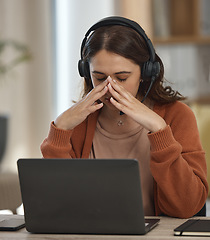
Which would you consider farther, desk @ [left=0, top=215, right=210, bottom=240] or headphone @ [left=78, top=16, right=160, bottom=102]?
headphone @ [left=78, top=16, right=160, bottom=102]

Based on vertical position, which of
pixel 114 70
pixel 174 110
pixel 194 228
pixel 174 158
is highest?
pixel 114 70

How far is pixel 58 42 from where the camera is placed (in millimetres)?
4125

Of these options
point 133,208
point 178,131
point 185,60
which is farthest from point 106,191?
point 185,60

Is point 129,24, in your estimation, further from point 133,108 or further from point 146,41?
point 133,108

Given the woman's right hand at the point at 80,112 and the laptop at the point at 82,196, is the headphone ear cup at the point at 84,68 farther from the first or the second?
the laptop at the point at 82,196

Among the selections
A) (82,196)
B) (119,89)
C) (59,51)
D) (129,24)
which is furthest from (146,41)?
(59,51)

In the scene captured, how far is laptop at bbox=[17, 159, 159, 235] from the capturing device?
1.17m

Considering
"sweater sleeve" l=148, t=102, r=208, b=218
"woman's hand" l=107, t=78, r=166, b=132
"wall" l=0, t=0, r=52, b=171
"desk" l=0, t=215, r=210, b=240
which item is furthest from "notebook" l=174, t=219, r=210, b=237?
"wall" l=0, t=0, r=52, b=171

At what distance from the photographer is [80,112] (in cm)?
153

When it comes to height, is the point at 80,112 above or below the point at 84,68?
below

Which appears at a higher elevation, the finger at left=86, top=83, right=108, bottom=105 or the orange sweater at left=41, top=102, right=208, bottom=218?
the finger at left=86, top=83, right=108, bottom=105

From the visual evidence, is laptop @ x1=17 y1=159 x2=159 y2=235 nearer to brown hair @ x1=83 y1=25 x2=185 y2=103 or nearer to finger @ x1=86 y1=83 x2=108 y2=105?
finger @ x1=86 y1=83 x2=108 y2=105

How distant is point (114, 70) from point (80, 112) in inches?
6.0

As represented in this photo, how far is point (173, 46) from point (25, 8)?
1182 millimetres
